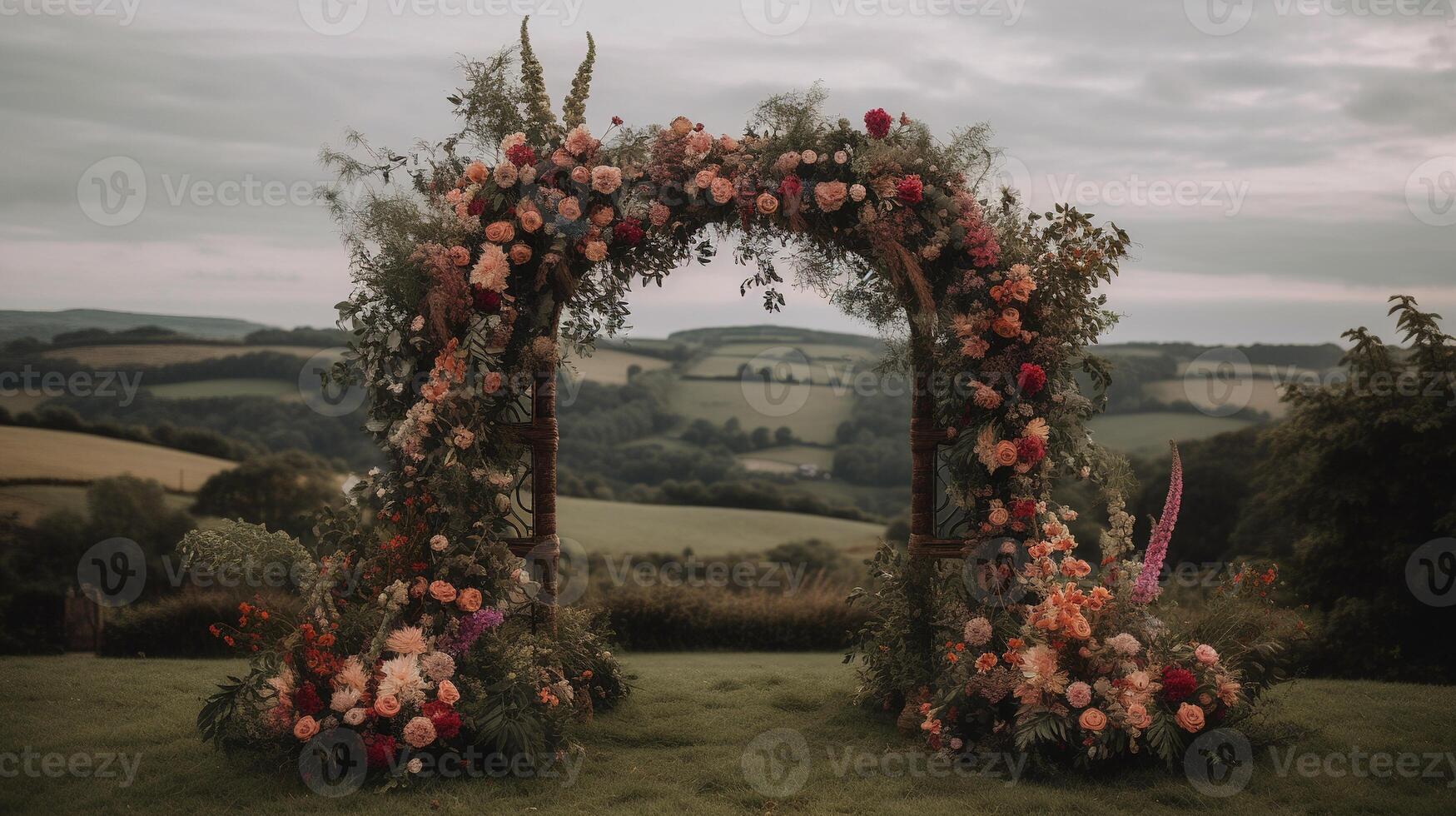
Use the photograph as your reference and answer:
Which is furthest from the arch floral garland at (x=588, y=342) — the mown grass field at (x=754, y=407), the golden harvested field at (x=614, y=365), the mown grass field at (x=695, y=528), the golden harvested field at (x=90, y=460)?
the mown grass field at (x=754, y=407)

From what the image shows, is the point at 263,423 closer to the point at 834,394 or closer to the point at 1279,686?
the point at 834,394

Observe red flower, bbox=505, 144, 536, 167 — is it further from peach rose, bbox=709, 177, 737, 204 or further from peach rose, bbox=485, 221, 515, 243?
peach rose, bbox=709, 177, 737, 204

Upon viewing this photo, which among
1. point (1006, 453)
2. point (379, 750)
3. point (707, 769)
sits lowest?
point (707, 769)

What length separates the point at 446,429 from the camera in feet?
21.0

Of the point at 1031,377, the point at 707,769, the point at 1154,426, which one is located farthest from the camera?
the point at 1154,426

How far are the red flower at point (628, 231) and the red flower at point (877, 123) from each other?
1750mm

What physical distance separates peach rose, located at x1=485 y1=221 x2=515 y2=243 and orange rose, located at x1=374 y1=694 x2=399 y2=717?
117 inches

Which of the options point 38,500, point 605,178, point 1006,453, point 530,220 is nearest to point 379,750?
point 530,220

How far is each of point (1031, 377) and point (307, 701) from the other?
4.92 meters

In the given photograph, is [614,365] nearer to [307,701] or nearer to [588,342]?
[588,342]

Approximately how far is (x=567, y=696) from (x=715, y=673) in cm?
292

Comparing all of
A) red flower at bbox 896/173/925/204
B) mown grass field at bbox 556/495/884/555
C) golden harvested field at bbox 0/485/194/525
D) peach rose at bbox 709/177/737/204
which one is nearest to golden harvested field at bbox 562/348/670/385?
mown grass field at bbox 556/495/884/555

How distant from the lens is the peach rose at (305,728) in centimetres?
560

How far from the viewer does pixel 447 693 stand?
5.81 metres
